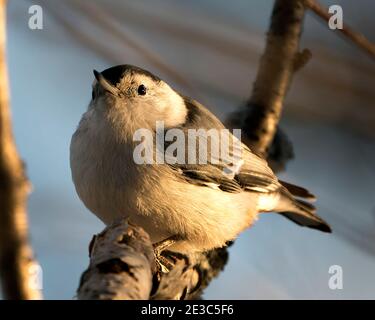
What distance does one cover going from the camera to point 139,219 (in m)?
1.83

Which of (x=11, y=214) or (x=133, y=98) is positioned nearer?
(x=11, y=214)

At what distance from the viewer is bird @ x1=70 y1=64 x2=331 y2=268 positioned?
5.98 feet

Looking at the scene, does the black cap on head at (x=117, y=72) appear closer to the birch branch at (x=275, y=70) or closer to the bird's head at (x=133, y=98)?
the bird's head at (x=133, y=98)

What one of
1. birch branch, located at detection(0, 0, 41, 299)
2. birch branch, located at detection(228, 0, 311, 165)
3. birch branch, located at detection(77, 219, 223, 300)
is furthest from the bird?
birch branch, located at detection(0, 0, 41, 299)

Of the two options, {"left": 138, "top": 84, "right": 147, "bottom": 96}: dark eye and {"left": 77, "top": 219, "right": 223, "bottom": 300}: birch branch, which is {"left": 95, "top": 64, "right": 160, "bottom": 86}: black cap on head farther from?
{"left": 77, "top": 219, "right": 223, "bottom": 300}: birch branch

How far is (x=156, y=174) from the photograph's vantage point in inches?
73.7

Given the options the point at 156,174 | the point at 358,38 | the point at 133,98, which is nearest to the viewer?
the point at 358,38

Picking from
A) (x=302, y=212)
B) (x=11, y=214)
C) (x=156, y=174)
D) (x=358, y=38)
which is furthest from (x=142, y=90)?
(x=11, y=214)

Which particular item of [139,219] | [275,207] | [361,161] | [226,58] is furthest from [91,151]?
[361,161]

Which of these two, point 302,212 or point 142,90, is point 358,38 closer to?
point 142,90

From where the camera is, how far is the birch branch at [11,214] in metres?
0.79

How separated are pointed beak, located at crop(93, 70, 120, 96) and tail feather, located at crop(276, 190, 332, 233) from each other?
2.72ft

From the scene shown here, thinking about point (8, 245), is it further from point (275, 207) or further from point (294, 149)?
point (294, 149)

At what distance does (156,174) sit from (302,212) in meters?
0.84
